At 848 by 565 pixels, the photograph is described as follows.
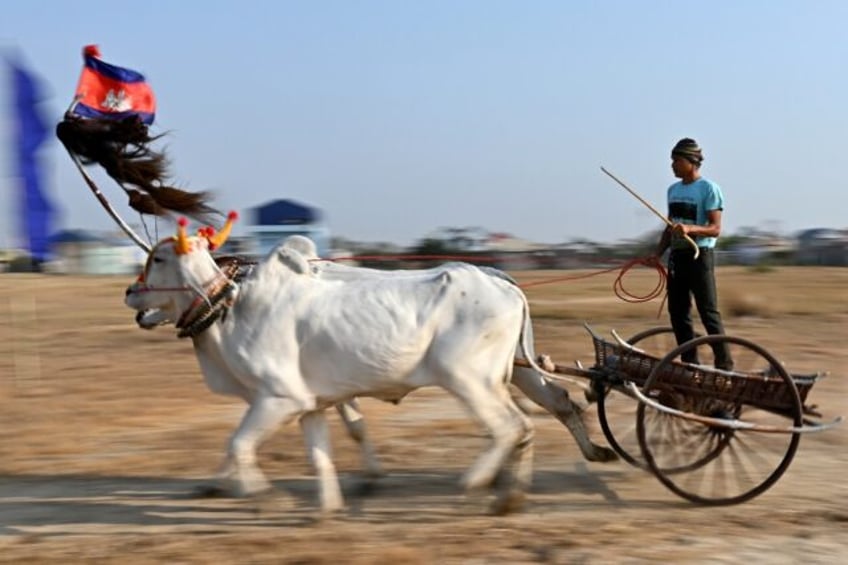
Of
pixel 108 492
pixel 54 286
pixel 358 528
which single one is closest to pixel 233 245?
pixel 54 286

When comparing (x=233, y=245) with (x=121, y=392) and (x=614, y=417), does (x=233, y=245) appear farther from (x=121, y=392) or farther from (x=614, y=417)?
(x=614, y=417)

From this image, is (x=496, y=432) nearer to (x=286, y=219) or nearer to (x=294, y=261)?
(x=294, y=261)

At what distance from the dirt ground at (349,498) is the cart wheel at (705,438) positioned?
193mm

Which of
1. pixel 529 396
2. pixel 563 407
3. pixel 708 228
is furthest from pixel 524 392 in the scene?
pixel 708 228

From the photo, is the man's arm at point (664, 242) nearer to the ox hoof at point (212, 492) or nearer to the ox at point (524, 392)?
the ox at point (524, 392)

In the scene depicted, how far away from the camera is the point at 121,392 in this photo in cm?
1262

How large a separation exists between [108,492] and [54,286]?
78.8 ft

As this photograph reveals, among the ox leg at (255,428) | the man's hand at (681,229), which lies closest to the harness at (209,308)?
the ox leg at (255,428)

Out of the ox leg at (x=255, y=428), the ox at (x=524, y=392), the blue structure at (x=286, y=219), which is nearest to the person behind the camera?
the ox leg at (x=255, y=428)

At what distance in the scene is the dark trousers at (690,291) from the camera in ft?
25.8

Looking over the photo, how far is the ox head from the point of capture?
7301mm

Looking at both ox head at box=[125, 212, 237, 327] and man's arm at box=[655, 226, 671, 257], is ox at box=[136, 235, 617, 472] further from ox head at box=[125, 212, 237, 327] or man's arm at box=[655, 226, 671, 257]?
man's arm at box=[655, 226, 671, 257]

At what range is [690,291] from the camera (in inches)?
316

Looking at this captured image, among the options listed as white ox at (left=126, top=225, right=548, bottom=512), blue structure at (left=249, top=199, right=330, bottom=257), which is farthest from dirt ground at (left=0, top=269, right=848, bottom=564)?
blue structure at (left=249, top=199, right=330, bottom=257)
